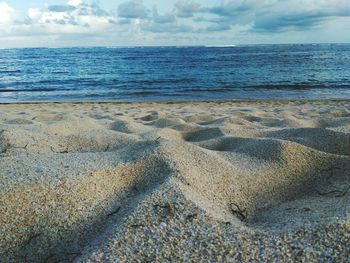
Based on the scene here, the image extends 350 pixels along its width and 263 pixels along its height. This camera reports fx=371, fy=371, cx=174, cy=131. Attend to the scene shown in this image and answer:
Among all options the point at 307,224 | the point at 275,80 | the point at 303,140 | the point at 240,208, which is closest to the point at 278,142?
the point at 303,140

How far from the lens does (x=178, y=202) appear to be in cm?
218

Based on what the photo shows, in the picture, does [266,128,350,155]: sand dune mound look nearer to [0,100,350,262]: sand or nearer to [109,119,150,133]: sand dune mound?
[0,100,350,262]: sand

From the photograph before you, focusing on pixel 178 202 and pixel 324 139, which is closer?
pixel 178 202

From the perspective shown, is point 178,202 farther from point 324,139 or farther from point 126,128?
point 126,128

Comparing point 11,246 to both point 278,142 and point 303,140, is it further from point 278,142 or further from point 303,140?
point 303,140

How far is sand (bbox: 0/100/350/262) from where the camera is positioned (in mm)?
1788

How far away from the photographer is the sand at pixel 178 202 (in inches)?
70.4

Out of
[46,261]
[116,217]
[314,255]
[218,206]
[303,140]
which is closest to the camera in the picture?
[314,255]

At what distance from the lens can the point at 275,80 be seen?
18.1 meters

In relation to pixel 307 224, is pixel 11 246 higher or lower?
lower

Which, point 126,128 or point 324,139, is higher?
point 324,139

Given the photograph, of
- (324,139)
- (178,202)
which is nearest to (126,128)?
(324,139)

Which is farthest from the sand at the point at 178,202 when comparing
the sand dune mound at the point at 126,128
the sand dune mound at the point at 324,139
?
the sand dune mound at the point at 126,128

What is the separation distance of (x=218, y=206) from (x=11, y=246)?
120 centimetres
